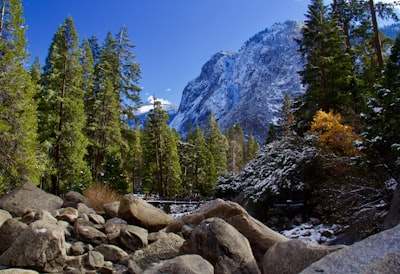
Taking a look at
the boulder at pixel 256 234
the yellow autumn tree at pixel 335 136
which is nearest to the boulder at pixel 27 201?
the boulder at pixel 256 234

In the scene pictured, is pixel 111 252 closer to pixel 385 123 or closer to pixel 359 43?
pixel 385 123

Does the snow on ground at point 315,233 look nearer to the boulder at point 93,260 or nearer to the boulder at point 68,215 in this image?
the boulder at point 93,260

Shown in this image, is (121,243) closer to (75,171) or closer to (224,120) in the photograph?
(75,171)

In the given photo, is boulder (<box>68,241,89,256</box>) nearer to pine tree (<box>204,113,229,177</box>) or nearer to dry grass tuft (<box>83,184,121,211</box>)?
dry grass tuft (<box>83,184,121,211</box>)

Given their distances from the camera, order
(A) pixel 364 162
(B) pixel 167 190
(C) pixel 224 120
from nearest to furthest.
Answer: (A) pixel 364 162 < (B) pixel 167 190 < (C) pixel 224 120

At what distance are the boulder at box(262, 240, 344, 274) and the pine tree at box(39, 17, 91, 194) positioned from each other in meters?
16.4

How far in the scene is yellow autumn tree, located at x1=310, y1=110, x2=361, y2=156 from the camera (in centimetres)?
1351

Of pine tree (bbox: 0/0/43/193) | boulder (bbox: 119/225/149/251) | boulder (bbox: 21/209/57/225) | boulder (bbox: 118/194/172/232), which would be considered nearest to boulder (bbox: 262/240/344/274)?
boulder (bbox: 119/225/149/251)

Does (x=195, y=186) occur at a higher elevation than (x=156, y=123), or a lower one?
lower

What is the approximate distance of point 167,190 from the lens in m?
39.9

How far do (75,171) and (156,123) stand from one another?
596 inches

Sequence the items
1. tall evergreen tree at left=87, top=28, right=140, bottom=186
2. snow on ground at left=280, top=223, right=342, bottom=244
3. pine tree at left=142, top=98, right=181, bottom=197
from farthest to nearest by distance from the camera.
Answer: pine tree at left=142, top=98, right=181, bottom=197 < tall evergreen tree at left=87, top=28, right=140, bottom=186 < snow on ground at left=280, top=223, right=342, bottom=244

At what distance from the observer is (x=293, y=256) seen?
186 inches

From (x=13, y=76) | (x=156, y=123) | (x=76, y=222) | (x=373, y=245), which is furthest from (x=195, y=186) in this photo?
(x=373, y=245)
